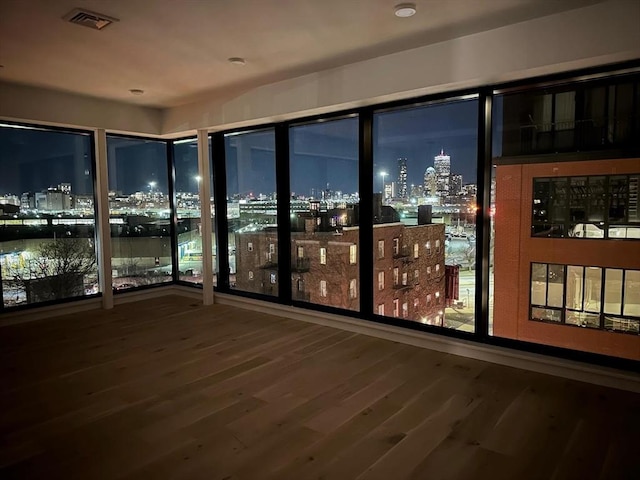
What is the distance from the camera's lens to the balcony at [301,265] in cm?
544

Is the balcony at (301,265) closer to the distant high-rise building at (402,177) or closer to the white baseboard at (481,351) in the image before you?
the white baseboard at (481,351)

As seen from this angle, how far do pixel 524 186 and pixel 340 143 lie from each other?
206cm

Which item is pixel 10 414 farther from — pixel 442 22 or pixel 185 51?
pixel 442 22

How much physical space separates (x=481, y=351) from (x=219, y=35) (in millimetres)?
3527

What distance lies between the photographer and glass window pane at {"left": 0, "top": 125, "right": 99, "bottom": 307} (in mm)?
5273

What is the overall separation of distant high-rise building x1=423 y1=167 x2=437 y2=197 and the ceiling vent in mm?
2988

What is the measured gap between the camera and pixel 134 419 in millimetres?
2883

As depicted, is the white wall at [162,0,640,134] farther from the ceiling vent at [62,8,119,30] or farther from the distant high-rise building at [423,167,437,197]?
the ceiling vent at [62,8,119,30]

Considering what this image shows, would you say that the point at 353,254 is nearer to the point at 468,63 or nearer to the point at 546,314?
the point at 546,314

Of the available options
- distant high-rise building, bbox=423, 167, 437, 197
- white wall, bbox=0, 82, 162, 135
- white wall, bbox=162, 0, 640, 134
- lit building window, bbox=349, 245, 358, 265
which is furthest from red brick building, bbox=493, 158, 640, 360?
white wall, bbox=0, 82, 162, 135

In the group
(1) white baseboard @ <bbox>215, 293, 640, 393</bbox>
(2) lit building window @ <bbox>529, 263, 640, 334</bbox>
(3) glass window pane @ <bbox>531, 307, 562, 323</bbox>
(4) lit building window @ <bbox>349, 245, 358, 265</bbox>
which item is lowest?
(1) white baseboard @ <bbox>215, 293, 640, 393</bbox>

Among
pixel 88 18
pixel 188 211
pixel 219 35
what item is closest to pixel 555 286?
pixel 219 35

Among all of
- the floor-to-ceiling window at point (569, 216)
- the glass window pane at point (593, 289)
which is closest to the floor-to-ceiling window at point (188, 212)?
the floor-to-ceiling window at point (569, 216)

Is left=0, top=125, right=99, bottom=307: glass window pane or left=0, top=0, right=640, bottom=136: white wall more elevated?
left=0, top=0, right=640, bottom=136: white wall
